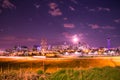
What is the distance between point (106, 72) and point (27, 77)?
13.9ft

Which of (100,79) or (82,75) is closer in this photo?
(100,79)

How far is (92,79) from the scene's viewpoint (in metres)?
13.7

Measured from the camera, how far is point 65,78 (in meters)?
14.2

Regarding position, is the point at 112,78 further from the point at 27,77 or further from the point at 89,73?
the point at 27,77

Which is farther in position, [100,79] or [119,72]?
[119,72]

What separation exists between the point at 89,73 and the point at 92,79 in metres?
1.03

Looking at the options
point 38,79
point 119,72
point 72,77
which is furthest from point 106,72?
point 38,79

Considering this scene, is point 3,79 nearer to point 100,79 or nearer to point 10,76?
point 10,76

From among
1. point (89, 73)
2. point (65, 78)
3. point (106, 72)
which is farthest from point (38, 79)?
point (106, 72)

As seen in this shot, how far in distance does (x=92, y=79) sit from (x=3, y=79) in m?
4.56

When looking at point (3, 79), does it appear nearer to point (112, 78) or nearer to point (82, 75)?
point (82, 75)

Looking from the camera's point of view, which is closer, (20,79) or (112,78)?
(112,78)

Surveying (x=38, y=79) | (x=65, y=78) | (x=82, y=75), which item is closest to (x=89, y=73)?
(x=82, y=75)

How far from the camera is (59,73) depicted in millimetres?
15117
